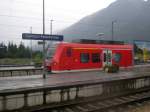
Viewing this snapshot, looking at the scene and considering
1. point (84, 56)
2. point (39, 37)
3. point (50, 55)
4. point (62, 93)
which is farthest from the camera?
point (84, 56)

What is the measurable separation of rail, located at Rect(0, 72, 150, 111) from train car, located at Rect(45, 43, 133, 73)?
6.97 m

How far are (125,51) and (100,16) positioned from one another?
95069 millimetres

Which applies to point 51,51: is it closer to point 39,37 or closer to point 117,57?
point 39,37

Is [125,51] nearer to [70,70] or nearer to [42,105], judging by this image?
[70,70]

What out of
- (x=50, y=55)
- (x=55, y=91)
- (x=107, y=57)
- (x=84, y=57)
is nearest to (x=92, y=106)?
(x=55, y=91)

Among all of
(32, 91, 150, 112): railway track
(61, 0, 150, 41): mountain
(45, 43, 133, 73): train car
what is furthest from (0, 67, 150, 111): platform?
(61, 0, 150, 41): mountain

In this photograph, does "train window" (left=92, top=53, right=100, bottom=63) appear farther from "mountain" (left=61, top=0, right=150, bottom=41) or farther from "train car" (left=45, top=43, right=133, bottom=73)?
"mountain" (left=61, top=0, right=150, bottom=41)

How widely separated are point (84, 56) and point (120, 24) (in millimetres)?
76891

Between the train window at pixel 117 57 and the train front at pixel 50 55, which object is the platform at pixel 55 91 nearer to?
the train front at pixel 50 55

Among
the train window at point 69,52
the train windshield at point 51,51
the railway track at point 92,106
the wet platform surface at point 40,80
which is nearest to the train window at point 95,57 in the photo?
the train window at point 69,52

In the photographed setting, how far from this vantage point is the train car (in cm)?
2253

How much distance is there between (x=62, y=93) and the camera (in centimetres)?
1310

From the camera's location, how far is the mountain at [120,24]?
299 ft

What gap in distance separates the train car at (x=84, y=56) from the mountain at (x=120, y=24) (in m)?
54.3
